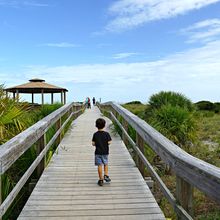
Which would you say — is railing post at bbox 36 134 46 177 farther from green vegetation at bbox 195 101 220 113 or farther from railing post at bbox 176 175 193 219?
green vegetation at bbox 195 101 220 113

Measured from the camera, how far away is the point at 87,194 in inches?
208

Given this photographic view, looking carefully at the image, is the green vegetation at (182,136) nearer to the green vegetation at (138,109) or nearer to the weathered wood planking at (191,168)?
the green vegetation at (138,109)

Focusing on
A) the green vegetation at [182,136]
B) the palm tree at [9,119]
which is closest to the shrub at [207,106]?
the green vegetation at [182,136]

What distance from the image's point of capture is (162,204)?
6.96 metres

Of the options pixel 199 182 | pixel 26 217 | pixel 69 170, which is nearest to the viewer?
pixel 199 182

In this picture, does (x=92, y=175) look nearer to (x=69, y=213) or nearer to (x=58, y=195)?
(x=58, y=195)

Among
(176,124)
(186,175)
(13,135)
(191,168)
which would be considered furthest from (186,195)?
(176,124)

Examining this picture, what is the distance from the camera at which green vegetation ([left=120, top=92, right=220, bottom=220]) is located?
7053 millimetres

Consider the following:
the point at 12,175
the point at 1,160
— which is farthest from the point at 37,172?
the point at 1,160

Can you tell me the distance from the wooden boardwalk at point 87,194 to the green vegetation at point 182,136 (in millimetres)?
1025

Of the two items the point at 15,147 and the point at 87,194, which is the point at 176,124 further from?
the point at 15,147

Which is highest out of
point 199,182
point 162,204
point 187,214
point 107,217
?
point 199,182

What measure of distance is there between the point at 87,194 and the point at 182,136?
7498 millimetres

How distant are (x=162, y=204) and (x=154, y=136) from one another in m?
2.49
